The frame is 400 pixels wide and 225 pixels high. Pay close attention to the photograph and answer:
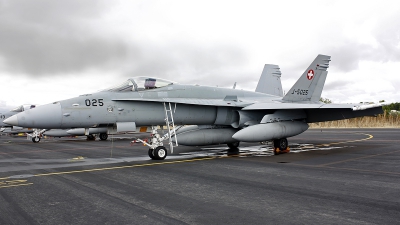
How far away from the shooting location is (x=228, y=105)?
38.7 ft

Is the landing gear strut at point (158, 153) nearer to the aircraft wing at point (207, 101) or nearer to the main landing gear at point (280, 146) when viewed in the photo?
the aircraft wing at point (207, 101)

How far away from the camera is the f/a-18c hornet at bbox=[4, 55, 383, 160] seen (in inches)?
371

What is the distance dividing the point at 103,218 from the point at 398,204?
4.19 m

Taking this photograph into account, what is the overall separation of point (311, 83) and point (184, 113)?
6899 mm

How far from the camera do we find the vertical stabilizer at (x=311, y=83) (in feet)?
46.8

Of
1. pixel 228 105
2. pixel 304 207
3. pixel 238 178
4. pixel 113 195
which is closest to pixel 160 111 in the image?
pixel 228 105

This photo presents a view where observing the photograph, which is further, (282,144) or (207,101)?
(282,144)

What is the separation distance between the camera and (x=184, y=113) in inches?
444

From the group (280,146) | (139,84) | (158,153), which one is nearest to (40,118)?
(139,84)

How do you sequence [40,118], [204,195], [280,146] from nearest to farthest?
[204,195] → [40,118] → [280,146]

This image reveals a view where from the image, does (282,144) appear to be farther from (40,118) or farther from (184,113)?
(40,118)

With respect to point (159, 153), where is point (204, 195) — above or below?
below

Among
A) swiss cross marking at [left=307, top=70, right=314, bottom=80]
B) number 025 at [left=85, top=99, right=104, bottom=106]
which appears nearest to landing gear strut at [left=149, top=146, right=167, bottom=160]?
number 025 at [left=85, top=99, right=104, bottom=106]

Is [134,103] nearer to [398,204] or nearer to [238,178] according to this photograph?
[238,178]
